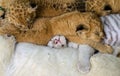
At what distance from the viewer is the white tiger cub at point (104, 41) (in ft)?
4.07

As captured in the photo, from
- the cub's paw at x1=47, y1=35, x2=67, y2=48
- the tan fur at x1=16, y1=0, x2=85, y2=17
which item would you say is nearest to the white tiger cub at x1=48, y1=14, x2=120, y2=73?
the cub's paw at x1=47, y1=35, x2=67, y2=48

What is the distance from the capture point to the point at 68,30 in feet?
4.53

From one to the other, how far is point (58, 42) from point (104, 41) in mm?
246

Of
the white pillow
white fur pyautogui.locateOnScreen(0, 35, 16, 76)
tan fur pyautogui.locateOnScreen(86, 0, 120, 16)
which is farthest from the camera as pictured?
tan fur pyautogui.locateOnScreen(86, 0, 120, 16)

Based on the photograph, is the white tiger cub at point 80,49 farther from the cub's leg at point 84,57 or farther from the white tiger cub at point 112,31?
the white tiger cub at point 112,31

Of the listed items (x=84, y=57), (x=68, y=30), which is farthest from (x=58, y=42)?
(x=84, y=57)

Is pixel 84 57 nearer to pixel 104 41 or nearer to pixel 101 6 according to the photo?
pixel 104 41

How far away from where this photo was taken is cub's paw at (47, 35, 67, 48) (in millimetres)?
1365

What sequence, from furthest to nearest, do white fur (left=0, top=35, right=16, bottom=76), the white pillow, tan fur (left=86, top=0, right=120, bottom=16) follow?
tan fur (left=86, top=0, right=120, bottom=16) → white fur (left=0, top=35, right=16, bottom=76) → the white pillow

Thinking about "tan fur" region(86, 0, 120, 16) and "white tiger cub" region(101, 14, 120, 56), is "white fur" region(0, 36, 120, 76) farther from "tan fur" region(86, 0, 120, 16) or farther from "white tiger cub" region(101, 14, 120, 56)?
"tan fur" region(86, 0, 120, 16)

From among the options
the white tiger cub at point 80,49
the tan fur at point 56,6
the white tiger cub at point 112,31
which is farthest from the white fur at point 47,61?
the tan fur at point 56,6

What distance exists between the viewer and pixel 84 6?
4.95 ft

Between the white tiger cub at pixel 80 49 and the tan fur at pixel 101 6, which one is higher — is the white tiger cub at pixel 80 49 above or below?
below

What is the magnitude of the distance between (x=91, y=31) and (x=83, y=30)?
4cm
